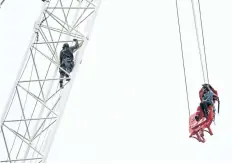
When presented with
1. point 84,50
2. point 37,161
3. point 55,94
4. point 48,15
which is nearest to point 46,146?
point 37,161

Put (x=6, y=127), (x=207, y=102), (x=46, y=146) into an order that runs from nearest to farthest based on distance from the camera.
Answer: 1. (x=46, y=146)
2. (x=6, y=127)
3. (x=207, y=102)

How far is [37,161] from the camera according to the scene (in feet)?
52.5

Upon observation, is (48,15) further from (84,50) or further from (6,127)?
(6,127)

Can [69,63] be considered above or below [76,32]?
below

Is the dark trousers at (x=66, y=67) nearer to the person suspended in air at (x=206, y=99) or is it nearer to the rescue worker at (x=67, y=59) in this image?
the rescue worker at (x=67, y=59)

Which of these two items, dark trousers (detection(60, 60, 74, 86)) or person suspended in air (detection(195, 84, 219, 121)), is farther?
person suspended in air (detection(195, 84, 219, 121))

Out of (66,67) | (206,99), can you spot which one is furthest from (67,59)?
(206,99)

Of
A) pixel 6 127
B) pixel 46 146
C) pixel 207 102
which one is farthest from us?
pixel 207 102

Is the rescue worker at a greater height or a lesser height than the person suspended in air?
greater

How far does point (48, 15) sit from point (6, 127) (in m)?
4.15

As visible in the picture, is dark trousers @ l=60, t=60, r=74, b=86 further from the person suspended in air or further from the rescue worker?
the person suspended in air

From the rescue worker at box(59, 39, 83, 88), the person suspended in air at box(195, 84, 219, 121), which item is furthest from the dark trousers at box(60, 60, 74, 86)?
the person suspended in air at box(195, 84, 219, 121)

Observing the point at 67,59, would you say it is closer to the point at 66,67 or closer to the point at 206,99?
the point at 66,67

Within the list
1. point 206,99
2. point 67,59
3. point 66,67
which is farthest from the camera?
point 206,99
